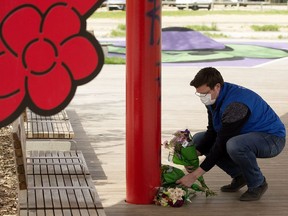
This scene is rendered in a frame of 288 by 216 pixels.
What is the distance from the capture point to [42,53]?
3.01 metres

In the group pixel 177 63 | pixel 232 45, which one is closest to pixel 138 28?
pixel 177 63

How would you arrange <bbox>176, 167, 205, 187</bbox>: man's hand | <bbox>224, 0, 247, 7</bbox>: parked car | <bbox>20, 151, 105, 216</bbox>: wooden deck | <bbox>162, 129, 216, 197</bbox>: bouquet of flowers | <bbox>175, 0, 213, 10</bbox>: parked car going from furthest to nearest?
<bbox>224, 0, 247, 7</bbox>: parked car
<bbox>175, 0, 213, 10</bbox>: parked car
<bbox>162, 129, 216, 197</bbox>: bouquet of flowers
<bbox>176, 167, 205, 187</bbox>: man's hand
<bbox>20, 151, 105, 216</bbox>: wooden deck

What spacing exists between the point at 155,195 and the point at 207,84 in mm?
1084

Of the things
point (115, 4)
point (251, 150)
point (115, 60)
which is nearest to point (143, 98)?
point (251, 150)

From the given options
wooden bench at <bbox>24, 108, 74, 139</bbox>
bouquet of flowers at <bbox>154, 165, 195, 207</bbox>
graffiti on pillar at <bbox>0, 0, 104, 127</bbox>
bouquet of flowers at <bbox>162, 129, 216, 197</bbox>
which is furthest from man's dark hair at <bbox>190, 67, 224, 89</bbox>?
graffiti on pillar at <bbox>0, 0, 104, 127</bbox>

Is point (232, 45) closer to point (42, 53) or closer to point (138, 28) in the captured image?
point (138, 28)

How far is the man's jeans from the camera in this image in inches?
244

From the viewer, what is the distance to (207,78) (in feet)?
19.6

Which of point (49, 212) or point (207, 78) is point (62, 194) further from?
point (207, 78)

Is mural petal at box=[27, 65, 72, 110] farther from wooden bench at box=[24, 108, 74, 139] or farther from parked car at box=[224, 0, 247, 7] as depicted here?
parked car at box=[224, 0, 247, 7]

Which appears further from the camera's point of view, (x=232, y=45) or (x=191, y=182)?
(x=232, y=45)

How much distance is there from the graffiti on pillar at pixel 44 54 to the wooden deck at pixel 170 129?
3250 millimetres

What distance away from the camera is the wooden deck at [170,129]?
640cm

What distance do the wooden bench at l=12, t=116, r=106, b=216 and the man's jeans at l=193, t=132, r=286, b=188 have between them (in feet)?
3.91
